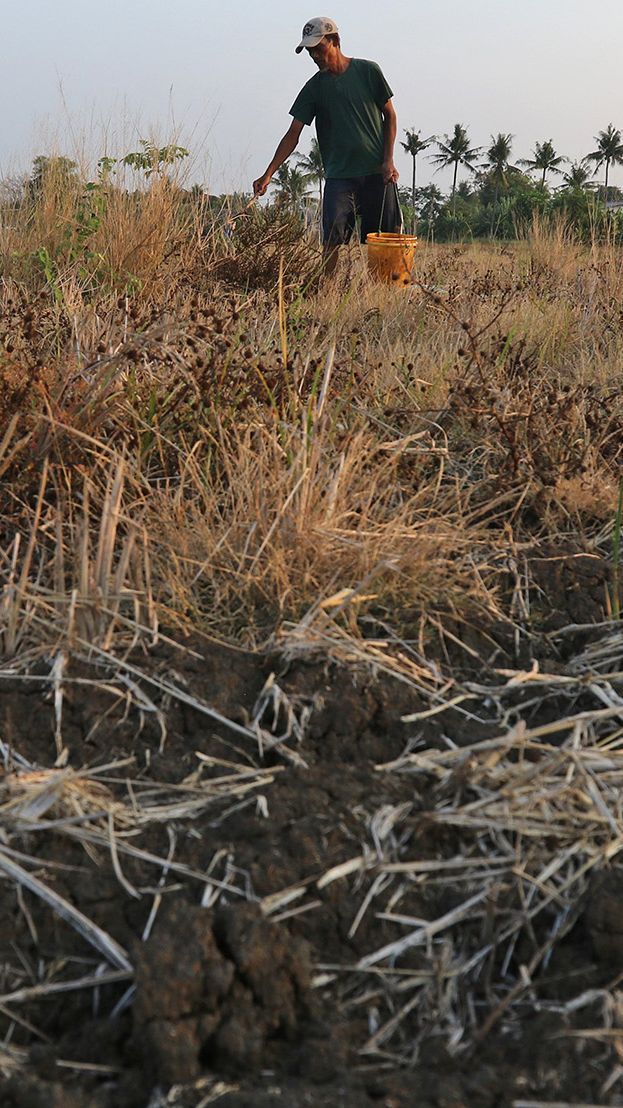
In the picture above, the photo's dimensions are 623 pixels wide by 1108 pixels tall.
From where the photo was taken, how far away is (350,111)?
825 centimetres

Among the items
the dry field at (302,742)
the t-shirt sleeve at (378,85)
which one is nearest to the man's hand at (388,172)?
the t-shirt sleeve at (378,85)

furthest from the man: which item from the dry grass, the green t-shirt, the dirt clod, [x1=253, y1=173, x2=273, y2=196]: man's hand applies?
the dirt clod

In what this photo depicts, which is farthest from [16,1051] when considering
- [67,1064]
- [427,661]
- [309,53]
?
[309,53]

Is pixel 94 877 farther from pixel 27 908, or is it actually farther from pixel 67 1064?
pixel 67 1064

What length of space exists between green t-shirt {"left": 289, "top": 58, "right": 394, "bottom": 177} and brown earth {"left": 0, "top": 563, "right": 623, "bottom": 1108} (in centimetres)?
739

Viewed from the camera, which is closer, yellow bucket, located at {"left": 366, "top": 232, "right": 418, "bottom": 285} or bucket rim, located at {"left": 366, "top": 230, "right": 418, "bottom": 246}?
yellow bucket, located at {"left": 366, "top": 232, "right": 418, "bottom": 285}

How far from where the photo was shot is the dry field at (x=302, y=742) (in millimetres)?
1332

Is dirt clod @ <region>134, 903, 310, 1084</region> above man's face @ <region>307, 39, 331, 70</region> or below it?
below

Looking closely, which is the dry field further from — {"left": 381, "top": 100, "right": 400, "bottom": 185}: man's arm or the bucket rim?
{"left": 381, "top": 100, "right": 400, "bottom": 185}: man's arm

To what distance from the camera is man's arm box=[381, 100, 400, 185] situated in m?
8.38

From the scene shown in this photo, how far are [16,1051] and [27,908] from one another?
0.22 metres

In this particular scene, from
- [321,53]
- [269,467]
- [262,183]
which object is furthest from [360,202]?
[269,467]

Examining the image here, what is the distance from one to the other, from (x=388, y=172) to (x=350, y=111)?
570 mm

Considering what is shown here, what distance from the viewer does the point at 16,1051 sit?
132 centimetres
